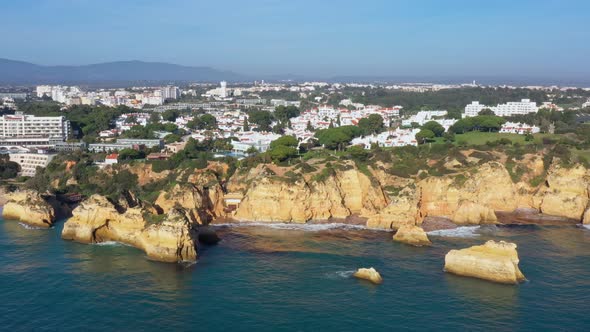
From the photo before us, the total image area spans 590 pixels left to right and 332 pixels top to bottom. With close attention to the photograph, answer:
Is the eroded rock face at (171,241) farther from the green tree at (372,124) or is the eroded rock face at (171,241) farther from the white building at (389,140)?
the green tree at (372,124)

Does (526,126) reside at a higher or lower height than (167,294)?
higher

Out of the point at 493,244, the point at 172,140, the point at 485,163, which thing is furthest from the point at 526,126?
the point at 493,244

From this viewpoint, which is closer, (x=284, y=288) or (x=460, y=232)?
(x=284, y=288)

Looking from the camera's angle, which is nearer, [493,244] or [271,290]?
[271,290]

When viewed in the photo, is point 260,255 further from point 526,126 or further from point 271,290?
point 526,126

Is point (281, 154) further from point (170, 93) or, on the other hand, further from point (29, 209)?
point (170, 93)

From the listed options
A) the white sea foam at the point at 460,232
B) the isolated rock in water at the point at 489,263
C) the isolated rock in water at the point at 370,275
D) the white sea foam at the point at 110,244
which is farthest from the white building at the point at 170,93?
the isolated rock in water at the point at 489,263

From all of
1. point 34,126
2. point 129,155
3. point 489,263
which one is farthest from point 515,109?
point 489,263
